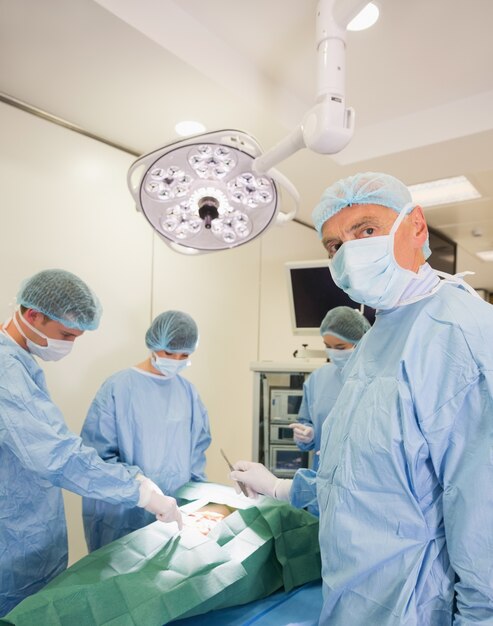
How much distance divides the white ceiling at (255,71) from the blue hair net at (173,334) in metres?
0.99

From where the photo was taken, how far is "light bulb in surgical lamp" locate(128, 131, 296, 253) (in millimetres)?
1170

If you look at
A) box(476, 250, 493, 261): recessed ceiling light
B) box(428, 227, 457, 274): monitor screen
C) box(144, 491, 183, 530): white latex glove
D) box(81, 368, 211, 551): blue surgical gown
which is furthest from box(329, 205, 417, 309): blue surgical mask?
box(476, 250, 493, 261): recessed ceiling light

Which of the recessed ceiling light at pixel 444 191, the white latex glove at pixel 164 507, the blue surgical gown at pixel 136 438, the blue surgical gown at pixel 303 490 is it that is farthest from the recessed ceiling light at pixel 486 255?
the white latex glove at pixel 164 507

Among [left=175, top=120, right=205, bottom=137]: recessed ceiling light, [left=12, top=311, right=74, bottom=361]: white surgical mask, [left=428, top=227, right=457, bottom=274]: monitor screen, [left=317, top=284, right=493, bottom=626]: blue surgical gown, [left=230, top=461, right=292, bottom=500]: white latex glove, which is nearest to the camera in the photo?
[left=317, top=284, right=493, bottom=626]: blue surgical gown

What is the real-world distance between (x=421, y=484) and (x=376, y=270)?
45 centimetres

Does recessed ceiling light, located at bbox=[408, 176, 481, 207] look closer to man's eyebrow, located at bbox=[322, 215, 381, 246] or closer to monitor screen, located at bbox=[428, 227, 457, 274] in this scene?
monitor screen, located at bbox=[428, 227, 457, 274]

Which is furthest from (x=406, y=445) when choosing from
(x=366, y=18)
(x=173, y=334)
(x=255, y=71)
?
(x=255, y=71)

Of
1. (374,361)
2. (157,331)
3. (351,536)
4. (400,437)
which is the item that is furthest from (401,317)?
(157,331)

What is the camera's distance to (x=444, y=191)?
127 inches

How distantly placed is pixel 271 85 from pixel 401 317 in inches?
60.4

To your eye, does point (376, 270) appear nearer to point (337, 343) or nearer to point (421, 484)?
point (421, 484)

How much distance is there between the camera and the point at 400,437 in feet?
2.96

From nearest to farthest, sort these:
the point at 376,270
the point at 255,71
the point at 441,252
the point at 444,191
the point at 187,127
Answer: the point at 376,270, the point at 255,71, the point at 187,127, the point at 444,191, the point at 441,252

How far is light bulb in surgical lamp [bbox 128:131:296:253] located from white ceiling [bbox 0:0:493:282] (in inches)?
29.1
